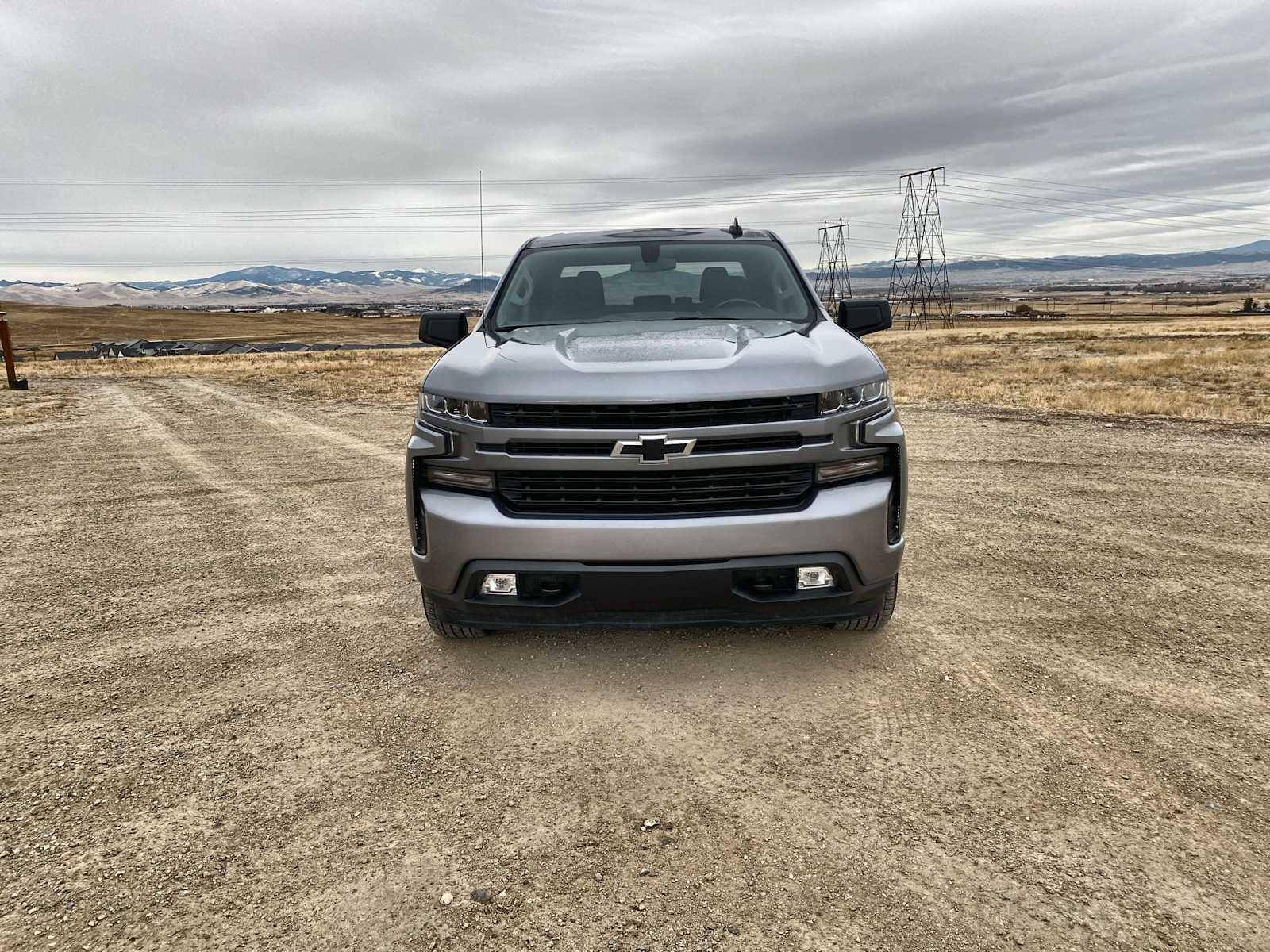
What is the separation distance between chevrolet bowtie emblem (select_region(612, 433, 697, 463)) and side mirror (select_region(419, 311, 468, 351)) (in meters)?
1.83

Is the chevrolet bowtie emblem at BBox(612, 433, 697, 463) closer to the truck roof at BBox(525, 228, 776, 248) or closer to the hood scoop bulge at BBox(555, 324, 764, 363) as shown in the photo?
the hood scoop bulge at BBox(555, 324, 764, 363)

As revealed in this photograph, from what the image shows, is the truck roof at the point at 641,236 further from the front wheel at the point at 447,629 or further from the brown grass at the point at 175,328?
the brown grass at the point at 175,328

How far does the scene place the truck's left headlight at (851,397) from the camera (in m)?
3.12

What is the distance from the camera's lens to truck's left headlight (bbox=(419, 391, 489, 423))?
3.16 m

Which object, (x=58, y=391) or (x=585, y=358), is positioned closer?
(x=585, y=358)

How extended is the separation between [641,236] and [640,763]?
3.37 meters

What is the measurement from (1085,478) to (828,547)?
515cm

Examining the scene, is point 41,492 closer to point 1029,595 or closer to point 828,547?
point 828,547

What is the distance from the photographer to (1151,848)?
7.52ft

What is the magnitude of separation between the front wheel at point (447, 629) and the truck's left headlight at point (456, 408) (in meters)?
0.81

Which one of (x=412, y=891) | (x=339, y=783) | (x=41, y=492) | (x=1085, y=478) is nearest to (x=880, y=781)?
(x=412, y=891)

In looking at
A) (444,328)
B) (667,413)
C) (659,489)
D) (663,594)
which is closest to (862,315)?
(667,413)

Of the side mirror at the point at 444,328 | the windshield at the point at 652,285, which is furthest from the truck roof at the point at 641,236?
the side mirror at the point at 444,328

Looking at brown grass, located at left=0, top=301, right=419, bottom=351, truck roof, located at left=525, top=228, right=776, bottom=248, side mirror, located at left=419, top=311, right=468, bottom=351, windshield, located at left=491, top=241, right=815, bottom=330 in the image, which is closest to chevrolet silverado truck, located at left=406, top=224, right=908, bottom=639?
windshield, located at left=491, top=241, right=815, bottom=330
